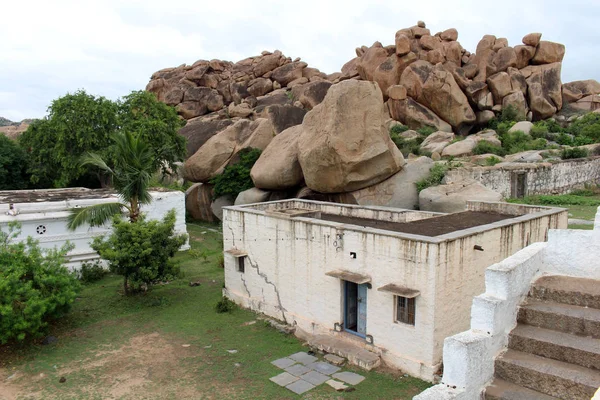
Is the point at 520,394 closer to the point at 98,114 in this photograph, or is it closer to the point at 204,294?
the point at 204,294

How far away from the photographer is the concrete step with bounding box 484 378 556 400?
4.12 m

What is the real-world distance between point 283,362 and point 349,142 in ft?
30.8

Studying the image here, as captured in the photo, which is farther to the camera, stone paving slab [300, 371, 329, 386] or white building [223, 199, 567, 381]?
stone paving slab [300, 371, 329, 386]

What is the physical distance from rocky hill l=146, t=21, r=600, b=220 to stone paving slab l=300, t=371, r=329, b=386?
9.43 meters

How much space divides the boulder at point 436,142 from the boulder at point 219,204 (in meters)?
12.3

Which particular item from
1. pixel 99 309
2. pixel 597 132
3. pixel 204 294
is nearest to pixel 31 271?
pixel 99 309

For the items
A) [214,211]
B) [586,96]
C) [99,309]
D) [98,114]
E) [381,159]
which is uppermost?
[586,96]

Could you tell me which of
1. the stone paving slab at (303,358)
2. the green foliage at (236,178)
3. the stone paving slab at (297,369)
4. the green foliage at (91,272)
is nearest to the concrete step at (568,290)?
the stone paving slab at (297,369)

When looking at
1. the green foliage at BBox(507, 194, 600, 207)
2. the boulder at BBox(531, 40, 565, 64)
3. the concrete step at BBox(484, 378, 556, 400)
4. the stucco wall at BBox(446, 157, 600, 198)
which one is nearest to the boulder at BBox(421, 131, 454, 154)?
the stucco wall at BBox(446, 157, 600, 198)

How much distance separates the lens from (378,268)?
9703 millimetres

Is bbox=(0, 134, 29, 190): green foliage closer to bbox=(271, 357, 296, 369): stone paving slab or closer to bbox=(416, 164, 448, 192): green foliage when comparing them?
bbox=(416, 164, 448, 192): green foliage

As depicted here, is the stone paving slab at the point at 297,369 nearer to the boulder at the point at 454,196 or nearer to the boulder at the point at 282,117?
the boulder at the point at 454,196

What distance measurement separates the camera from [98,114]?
2314 centimetres

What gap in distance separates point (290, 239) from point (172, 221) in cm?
446
